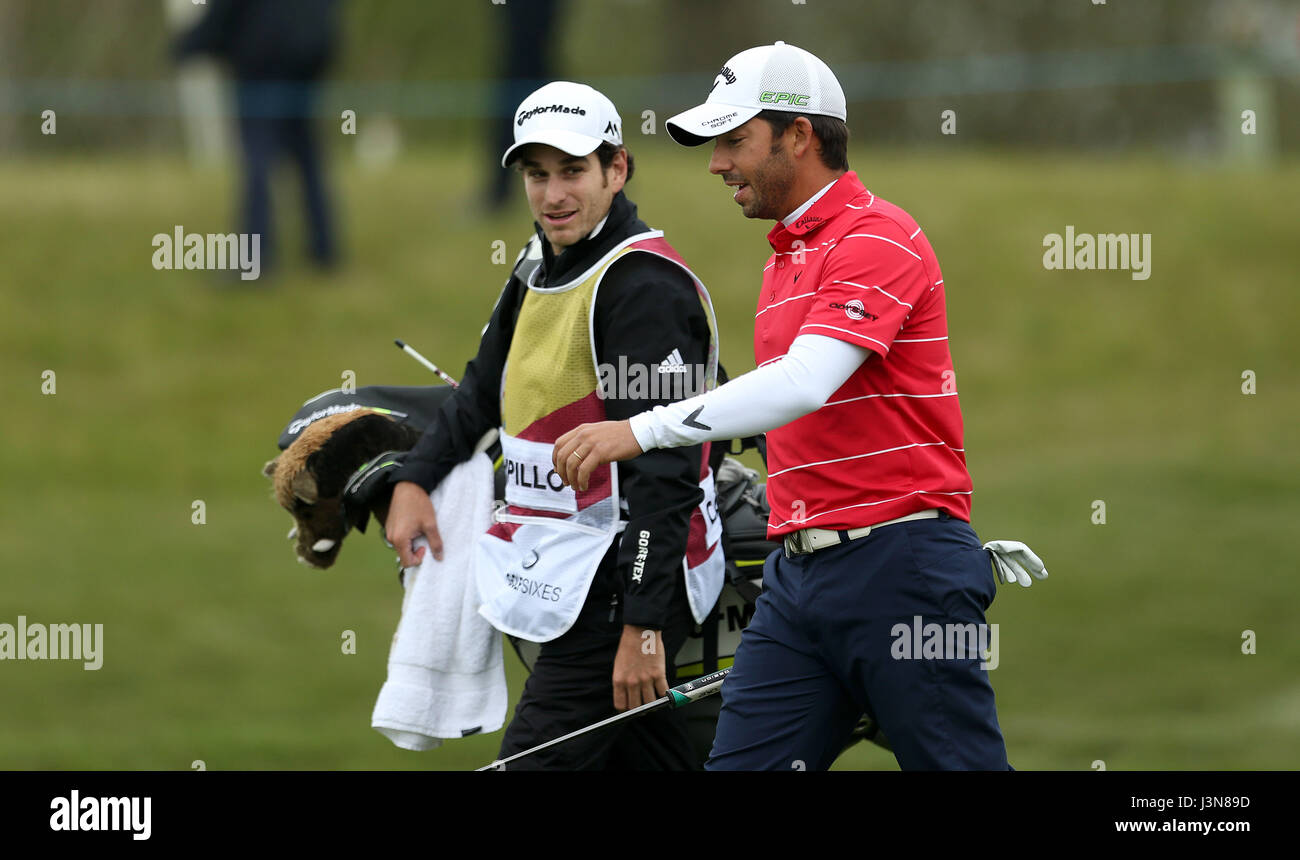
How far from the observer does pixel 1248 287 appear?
18188 mm

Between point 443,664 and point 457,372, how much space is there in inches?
414

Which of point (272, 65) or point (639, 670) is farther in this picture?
point (272, 65)

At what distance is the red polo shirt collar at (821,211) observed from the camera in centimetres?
453

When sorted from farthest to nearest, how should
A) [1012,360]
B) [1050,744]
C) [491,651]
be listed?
[1012,360]
[1050,744]
[491,651]

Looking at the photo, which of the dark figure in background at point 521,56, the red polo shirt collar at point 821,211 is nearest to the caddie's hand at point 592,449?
the red polo shirt collar at point 821,211

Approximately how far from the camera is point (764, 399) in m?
4.13

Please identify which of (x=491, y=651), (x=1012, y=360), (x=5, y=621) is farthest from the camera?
(x=1012, y=360)

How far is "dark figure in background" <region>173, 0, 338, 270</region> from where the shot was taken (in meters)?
15.4

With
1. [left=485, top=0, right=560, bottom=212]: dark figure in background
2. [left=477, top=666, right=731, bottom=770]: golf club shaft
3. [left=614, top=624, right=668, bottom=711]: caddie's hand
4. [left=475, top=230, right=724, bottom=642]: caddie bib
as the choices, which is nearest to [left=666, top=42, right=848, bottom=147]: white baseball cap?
[left=475, top=230, right=724, bottom=642]: caddie bib

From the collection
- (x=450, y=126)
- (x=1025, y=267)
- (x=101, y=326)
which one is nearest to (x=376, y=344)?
(x=101, y=326)

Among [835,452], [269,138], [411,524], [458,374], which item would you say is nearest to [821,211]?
[835,452]

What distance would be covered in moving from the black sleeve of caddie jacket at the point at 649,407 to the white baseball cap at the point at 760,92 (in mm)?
484

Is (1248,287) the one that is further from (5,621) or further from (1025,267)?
(5,621)

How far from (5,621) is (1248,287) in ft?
42.5
